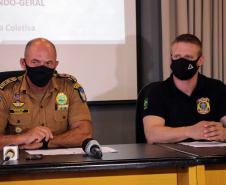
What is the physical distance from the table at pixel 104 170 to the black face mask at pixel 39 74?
777mm

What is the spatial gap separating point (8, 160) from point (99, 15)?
2056 millimetres

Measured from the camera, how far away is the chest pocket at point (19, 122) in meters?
2.22

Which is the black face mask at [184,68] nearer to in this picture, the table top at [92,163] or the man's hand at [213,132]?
the man's hand at [213,132]

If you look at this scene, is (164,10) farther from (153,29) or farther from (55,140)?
(55,140)

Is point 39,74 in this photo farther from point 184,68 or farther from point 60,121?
point 184,68

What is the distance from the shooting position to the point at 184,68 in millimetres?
2377

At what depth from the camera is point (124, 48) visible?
3289mm

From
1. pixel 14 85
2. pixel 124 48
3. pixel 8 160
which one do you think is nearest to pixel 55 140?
pixel 14 85

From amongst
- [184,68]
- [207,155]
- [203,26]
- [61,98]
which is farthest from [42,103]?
[203,26]

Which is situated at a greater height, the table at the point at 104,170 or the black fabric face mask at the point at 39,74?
the black fabric face mask at the point at 39,74

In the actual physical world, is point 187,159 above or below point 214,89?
below

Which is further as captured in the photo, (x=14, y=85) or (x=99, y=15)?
(x=99, y=15)

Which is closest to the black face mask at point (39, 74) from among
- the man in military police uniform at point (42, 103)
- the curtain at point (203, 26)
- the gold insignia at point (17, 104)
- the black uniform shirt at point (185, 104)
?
the man in military police uniform at point (42, 103)

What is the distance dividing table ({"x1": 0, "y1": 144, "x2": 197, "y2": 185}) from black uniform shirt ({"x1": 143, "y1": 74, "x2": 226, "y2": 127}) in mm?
846
